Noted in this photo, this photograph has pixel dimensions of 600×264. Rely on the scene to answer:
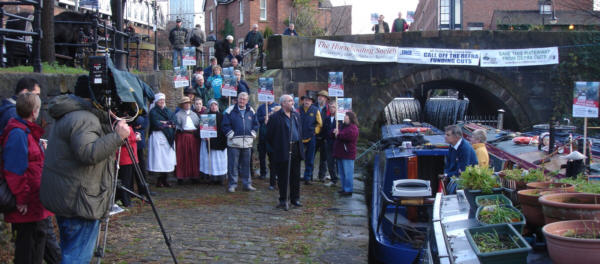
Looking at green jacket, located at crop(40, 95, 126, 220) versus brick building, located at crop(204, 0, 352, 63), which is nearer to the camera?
green jacket, located at crop(40, 95, 126, 220)

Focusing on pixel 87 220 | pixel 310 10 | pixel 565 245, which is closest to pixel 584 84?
pixel 565 245

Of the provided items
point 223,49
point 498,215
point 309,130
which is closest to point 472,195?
point 498,215

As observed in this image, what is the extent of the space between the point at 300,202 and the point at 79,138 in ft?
19.7

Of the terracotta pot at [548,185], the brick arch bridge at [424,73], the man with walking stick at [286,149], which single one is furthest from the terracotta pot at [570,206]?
the brick arch bridge at [424,73]

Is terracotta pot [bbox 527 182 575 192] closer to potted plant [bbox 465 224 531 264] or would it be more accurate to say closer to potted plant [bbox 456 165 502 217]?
potted plant [bbox 456 165 502 217]

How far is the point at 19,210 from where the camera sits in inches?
177

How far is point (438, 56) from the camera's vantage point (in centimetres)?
1956

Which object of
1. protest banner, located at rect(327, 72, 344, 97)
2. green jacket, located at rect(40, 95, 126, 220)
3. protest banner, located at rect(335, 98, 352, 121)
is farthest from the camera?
protest banner, located at rect(327, 72, 344, 97)

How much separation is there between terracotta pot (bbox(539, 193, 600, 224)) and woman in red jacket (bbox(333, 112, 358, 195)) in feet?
23.2

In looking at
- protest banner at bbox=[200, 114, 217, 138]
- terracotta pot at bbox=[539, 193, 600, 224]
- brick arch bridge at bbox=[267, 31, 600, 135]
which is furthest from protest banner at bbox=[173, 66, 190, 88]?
terracotta pot at bbox=[539, 193, 600, 224]

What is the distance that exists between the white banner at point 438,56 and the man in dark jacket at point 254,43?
4.84 meters

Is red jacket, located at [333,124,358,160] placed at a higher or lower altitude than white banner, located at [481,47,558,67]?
lower

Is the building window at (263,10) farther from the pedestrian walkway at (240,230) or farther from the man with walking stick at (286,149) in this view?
the man with walking stick at (286,149)

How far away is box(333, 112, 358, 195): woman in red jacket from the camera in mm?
10562
